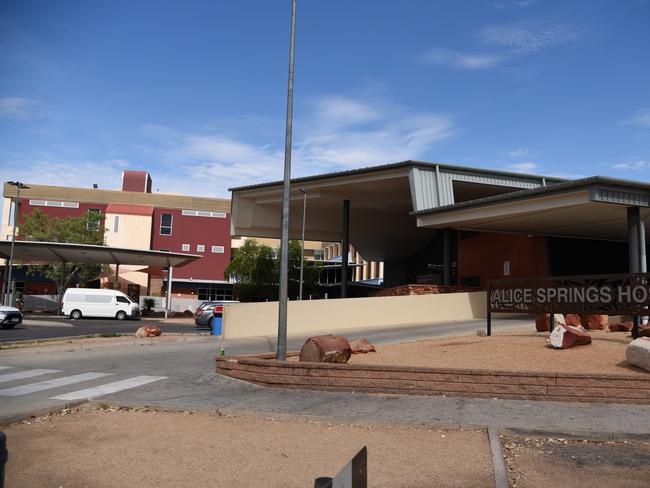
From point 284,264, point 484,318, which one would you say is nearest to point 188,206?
point 484,318

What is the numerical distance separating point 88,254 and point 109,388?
121ft

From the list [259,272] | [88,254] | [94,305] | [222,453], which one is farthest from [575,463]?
[259,272]

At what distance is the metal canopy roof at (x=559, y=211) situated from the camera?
21641 mm

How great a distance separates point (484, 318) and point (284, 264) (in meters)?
16.8

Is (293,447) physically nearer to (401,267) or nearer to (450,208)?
(450,208)

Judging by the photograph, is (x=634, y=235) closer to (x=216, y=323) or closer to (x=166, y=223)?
(x=216, y=323)

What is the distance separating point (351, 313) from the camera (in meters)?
25.1

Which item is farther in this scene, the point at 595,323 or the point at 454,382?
the point at 595,323

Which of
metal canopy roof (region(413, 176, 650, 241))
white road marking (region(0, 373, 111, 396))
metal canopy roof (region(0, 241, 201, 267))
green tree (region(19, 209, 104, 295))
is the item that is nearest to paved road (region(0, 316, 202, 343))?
metal canopy roof (region(0, 241, 201, 267))

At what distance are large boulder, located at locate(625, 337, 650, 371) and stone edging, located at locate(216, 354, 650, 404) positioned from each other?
1.00 meters

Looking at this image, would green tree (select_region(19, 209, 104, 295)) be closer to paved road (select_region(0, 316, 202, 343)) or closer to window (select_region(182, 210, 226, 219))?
window (select_region(182, 210, 226, 219))

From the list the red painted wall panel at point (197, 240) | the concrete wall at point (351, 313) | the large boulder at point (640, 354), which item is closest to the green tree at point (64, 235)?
the red painted wall panel at point (197, 240)

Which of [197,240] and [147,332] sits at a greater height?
[197,240]

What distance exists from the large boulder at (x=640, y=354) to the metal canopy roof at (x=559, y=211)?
40.2 feet
